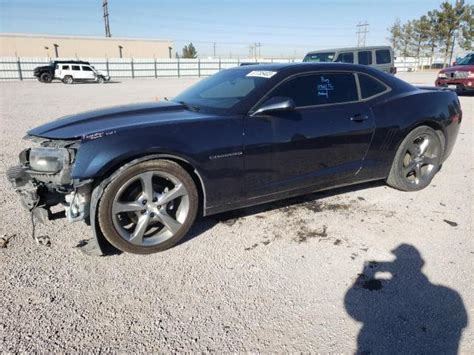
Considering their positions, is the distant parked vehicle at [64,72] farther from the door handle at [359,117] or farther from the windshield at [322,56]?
the door handle at [359,117]

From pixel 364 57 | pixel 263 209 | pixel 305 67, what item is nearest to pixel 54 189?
pixel 263 209

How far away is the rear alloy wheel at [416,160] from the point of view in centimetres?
434

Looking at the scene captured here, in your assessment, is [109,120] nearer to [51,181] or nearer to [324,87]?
[51,181]

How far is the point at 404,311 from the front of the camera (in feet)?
7.84

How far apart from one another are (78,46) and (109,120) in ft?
172

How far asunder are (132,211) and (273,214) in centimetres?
154

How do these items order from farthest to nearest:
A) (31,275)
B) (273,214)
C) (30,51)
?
1. (30,51)
2. (273,214)
3. (31,275)

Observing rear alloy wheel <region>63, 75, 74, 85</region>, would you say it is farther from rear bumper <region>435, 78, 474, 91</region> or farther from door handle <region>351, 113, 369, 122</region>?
door handle <region>351, 113, 369, 122</region>

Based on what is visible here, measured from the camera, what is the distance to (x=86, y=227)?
11.5ft

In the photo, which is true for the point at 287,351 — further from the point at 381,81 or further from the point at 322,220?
the point at 381,81

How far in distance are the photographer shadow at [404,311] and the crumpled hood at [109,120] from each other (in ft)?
6.55

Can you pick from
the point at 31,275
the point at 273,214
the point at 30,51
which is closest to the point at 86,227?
the point at 31,275

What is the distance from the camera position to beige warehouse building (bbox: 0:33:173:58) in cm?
4516

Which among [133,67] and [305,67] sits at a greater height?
[133,67]
